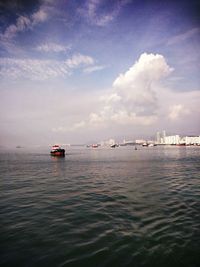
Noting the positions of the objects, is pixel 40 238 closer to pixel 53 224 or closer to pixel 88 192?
pixel 53 224

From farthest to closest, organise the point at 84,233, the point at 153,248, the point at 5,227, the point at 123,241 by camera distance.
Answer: the point at 5,227
the point at 84,233
the point at 123,241
the point at 153,248

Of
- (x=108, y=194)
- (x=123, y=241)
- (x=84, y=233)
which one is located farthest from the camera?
(x=108, y=194)

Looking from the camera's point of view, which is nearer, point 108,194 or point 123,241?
point 123,241

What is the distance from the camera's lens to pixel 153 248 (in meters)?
8.49

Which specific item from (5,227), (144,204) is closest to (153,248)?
(144,204)

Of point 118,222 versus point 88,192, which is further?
point 88,192

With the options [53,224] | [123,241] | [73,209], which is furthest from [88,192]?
[123,241]

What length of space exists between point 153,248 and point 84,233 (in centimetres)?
361

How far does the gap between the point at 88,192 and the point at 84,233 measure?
10.5 meters

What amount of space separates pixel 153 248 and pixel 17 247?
5.99 m

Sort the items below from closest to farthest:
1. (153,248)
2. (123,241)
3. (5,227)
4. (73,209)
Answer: (153,248) → (123,241) → (5,227) → (73,209)

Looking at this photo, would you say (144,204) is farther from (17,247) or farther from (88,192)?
(17,247)

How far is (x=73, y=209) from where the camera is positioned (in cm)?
1483

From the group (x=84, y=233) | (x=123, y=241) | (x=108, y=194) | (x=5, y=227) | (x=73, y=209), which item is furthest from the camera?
(x=108, y=194)
